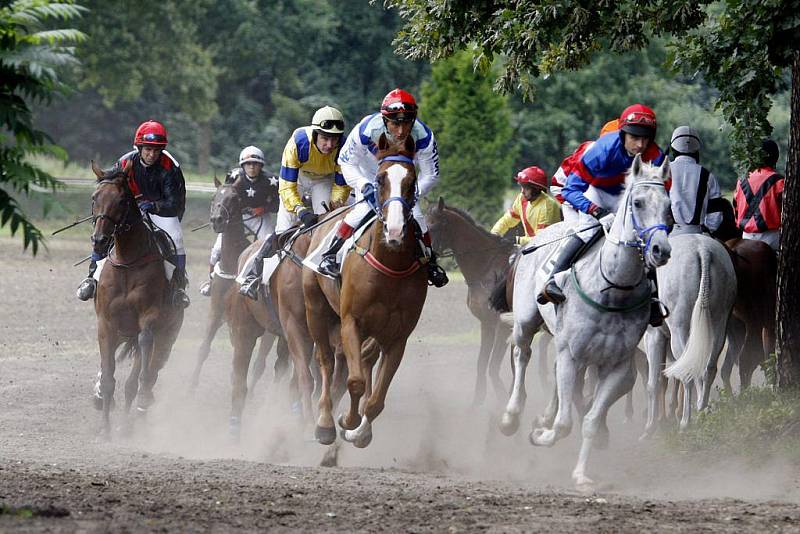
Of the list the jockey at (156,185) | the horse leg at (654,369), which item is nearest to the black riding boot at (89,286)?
the jockey at (156,185)

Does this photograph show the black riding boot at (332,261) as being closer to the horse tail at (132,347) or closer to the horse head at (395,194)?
the horse head at (395,194)

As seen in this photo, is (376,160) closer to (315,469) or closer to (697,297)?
(315,469)

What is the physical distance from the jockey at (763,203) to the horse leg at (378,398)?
5.62m

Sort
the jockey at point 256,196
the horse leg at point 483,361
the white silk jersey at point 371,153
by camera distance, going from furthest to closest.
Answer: the jockey at point 256,196
the horse leg at point 483,361
the white silk jersey at point 371,153

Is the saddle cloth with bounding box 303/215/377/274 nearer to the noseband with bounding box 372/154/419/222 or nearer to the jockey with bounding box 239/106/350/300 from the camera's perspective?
the noseband with bounding box 372/154/419/222

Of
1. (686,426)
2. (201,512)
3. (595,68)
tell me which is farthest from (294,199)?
(595,68)

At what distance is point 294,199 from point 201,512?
5.46m

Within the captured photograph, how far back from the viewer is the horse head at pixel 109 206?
13.1 meters

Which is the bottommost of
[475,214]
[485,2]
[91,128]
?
[485,2]

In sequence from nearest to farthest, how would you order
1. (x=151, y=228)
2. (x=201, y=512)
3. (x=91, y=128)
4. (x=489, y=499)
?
(x=201, y=512) < (x=489, y=499) < (x=151, y=228) < (x=91, y=128)

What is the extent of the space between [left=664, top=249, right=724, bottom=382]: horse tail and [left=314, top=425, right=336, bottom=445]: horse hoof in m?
2.90

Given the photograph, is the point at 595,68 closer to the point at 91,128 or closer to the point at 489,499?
the point at 91,128

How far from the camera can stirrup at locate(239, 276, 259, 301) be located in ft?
44.5

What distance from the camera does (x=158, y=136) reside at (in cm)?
1413
